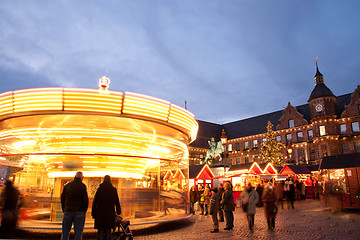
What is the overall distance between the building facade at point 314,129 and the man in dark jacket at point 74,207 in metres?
32.2

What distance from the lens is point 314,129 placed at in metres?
46.3

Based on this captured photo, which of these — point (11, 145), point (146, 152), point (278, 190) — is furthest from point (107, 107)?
point (278, 190)

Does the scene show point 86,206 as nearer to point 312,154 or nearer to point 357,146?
point 357,146

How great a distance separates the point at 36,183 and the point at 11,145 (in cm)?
199

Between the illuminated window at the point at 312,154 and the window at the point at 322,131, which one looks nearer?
the window at the point at 322,131

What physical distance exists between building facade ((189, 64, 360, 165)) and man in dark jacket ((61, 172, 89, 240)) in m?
32.2

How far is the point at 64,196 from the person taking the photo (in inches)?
235

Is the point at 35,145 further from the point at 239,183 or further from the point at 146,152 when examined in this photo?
the point at 239,183

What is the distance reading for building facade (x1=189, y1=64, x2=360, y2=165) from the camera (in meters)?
43.7

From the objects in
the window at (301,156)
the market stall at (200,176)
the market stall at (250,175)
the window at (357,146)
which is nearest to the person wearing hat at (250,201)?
the market stall at (250,175)

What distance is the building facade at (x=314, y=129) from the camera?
143 feet

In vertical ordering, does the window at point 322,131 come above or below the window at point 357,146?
above

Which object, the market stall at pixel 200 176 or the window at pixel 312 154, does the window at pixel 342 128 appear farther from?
the market stall at pixel 200 176

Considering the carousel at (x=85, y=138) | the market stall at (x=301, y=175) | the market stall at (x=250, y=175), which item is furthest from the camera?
the market stall at (x=301, y=175)
